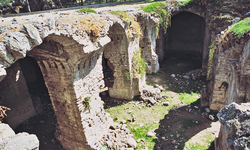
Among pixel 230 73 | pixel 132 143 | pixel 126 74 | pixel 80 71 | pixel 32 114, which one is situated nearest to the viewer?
pixel 80 71

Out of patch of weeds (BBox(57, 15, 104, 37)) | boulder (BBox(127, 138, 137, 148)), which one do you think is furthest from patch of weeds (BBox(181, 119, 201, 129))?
patch of weeds (BBox(57, 15, 104, 37))

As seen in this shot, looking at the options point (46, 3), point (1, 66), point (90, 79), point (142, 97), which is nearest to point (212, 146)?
point (142, 97)

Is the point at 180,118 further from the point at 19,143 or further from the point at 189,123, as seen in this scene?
the point at 19,143

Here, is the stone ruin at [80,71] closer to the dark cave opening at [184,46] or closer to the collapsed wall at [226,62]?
the collapsed wall at [226,62]

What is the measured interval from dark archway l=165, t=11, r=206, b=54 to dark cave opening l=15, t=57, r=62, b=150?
10.7 metres

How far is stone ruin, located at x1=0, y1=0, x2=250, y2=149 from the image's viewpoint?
3980 millimetres

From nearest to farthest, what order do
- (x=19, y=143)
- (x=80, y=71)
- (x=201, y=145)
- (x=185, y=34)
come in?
(x=19, y=143) < (x=80, y=71) < (x=201, y=145) < (x=185, y=34)

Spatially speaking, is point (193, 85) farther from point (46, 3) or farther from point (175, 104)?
point (46, 3)

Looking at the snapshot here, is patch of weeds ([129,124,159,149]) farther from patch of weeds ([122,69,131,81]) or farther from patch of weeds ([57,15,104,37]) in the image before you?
patch of weeds ([57,15,104,37])

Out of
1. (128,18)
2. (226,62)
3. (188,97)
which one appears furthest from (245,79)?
(128,18)

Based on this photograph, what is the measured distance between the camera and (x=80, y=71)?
534 centimetres

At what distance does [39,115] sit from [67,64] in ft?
15.2

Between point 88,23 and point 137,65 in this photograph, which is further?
point 137,65

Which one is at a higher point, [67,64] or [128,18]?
[128,18]
